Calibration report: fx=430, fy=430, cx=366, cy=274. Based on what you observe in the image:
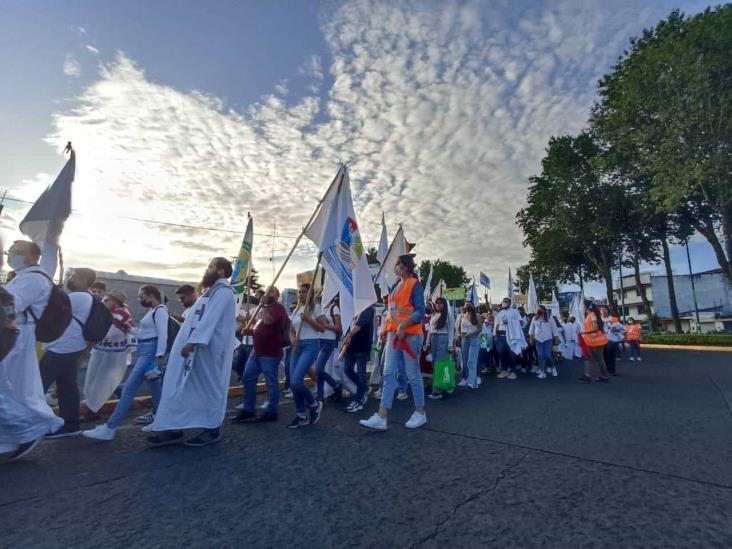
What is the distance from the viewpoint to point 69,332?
4773 mm

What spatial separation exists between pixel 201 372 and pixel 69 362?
1.70 meters

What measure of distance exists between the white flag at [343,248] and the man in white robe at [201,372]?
Answer: 61.2 inches

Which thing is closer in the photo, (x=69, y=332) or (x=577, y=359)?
(x=69, y=332)

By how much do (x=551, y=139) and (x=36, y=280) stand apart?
37131 mm

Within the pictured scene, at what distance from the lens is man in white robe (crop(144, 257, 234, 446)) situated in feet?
13.6

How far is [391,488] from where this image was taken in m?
3.04

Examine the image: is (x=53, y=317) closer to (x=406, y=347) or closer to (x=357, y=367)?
(x=406, y=347)

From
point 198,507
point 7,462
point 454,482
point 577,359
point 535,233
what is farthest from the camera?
point 535,233

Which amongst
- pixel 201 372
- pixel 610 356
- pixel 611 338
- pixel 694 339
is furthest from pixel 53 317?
pixel 694 339

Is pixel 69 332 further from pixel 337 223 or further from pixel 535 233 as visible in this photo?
pixel 535 233

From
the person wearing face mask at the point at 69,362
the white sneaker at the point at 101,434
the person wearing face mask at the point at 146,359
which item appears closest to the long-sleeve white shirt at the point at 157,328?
the person wearing face mask at the point at 146,359

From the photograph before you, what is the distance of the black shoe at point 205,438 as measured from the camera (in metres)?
4.19

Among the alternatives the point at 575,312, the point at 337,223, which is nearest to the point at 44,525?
the point at 337,223

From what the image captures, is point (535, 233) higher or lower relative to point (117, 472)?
higher
